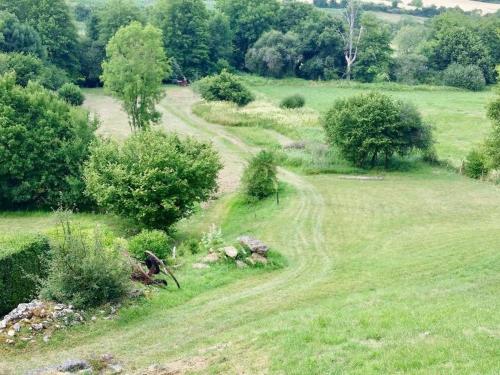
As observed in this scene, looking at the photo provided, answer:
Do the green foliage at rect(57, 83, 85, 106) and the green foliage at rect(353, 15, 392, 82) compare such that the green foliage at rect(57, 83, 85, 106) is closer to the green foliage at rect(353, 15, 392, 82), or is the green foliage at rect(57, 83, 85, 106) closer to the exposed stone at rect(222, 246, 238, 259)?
the green foliage at rect(353, 15, 392, 82)

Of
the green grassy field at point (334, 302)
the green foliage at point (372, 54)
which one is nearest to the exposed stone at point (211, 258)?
the green grassy field at point (334, 302)

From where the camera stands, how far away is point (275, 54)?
296 ft

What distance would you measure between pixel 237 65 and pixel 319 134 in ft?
171

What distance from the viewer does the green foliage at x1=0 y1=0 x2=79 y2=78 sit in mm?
79312

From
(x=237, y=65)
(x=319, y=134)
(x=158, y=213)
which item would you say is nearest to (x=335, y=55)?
(x=237, y=65)

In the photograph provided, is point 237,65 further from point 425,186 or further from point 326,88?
point 425,186

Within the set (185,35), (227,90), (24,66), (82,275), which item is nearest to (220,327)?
(82,275)

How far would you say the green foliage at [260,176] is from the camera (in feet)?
115

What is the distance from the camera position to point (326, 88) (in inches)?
3484

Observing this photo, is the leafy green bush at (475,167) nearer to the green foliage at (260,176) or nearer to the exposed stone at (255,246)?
Answer: the green foliage at (260,176)

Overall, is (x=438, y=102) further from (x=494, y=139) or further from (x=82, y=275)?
(x=82, y=275)

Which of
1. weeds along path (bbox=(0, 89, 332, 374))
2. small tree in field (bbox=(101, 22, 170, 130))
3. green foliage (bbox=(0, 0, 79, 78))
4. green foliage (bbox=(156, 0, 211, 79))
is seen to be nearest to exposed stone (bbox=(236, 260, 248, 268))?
weeds along path (bbox=(0, 89, 332, 374))

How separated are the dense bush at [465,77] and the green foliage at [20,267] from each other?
84128 mm

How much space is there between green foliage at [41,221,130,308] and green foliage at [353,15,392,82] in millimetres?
81372
